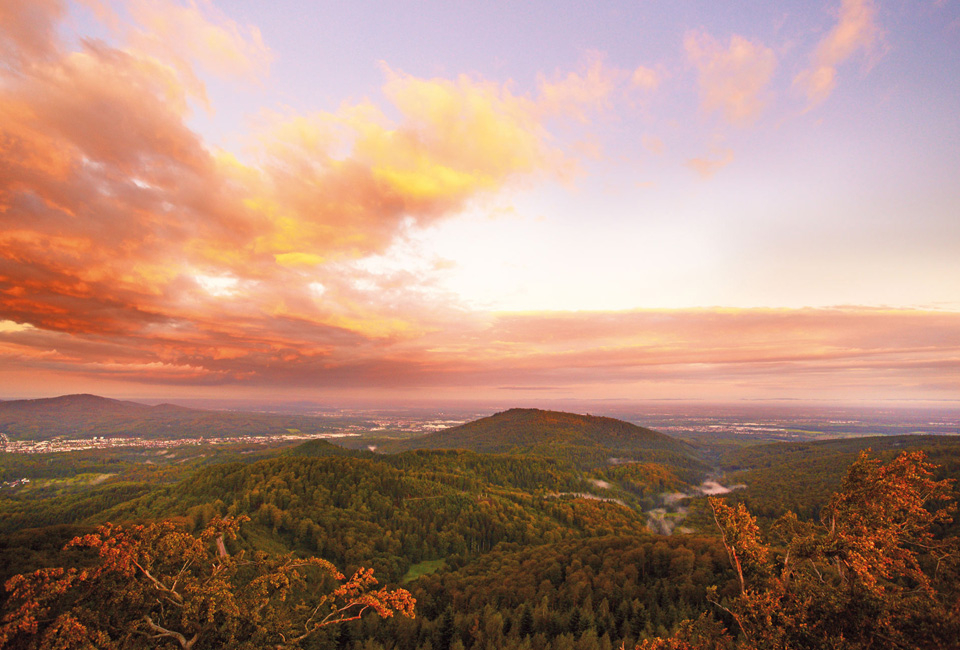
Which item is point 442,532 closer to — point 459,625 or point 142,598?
point 459,625

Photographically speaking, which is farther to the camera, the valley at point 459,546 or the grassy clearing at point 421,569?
the grassy clearing at point 421,569

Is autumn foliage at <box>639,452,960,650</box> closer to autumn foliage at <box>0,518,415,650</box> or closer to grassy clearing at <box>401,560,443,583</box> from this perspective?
autumn foliage at <box>0,518,415,650</box>

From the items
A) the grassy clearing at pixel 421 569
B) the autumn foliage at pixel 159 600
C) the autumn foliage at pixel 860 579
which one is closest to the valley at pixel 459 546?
the grassy clearing at pixel 421 569

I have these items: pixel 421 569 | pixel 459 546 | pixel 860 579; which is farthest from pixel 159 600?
pixel 459 546

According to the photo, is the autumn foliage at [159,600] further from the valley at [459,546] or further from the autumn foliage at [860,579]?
the autumn foliage at [860,579]

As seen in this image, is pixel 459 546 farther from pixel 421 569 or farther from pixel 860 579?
pixel 860 579

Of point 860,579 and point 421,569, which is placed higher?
point 860,579

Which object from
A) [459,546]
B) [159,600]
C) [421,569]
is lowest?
[421,569]

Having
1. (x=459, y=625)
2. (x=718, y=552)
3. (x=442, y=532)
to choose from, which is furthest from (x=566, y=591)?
(x=442, y=532)
